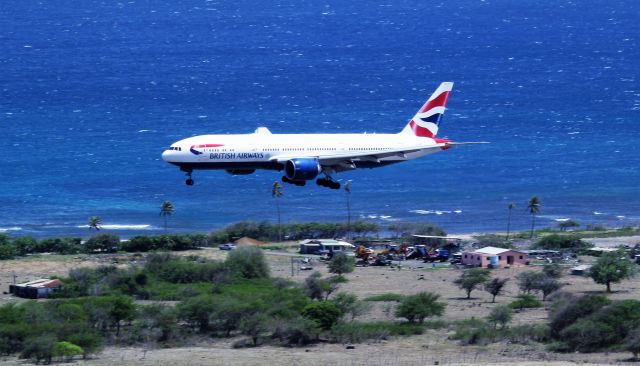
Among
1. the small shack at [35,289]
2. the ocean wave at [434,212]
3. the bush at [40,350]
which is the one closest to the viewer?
the bush at [40,350]

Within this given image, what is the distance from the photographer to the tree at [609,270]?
9194 centimetres

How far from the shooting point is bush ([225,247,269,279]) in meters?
95.3

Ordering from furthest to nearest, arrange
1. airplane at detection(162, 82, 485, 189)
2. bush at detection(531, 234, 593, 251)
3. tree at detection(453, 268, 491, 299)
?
1. bush at detection(531, 234, 593, 251)
2. tree at detection(453, 268, 491, 299)
3. airplane at detection(162, 82, 485, 189)

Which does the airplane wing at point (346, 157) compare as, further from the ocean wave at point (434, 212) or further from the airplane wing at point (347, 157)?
the ocean wave at point (434, 212)

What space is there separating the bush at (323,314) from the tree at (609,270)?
59.3ft

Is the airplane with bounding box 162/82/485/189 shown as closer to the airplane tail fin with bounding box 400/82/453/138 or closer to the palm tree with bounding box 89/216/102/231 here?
the airplane tail fin with bounding box 400/82/453/138

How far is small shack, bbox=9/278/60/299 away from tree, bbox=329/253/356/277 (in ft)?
53.9

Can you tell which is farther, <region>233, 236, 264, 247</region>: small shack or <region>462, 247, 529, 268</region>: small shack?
<region>233, 236, 264, 247</region>: small shack

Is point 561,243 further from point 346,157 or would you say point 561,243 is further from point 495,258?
point 346,157

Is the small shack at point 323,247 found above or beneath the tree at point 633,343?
above

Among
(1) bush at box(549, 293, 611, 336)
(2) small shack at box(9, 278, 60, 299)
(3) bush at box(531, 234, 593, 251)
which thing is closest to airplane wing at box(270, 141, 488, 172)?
(1) bush at box(549, 293, 611, 336)

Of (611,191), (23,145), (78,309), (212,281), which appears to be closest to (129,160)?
(23,145)

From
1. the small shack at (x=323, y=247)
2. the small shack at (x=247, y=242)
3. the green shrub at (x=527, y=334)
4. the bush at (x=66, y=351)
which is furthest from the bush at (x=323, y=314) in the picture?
the small shack at (x=247, y=242)

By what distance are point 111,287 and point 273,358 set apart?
19.0 meters
